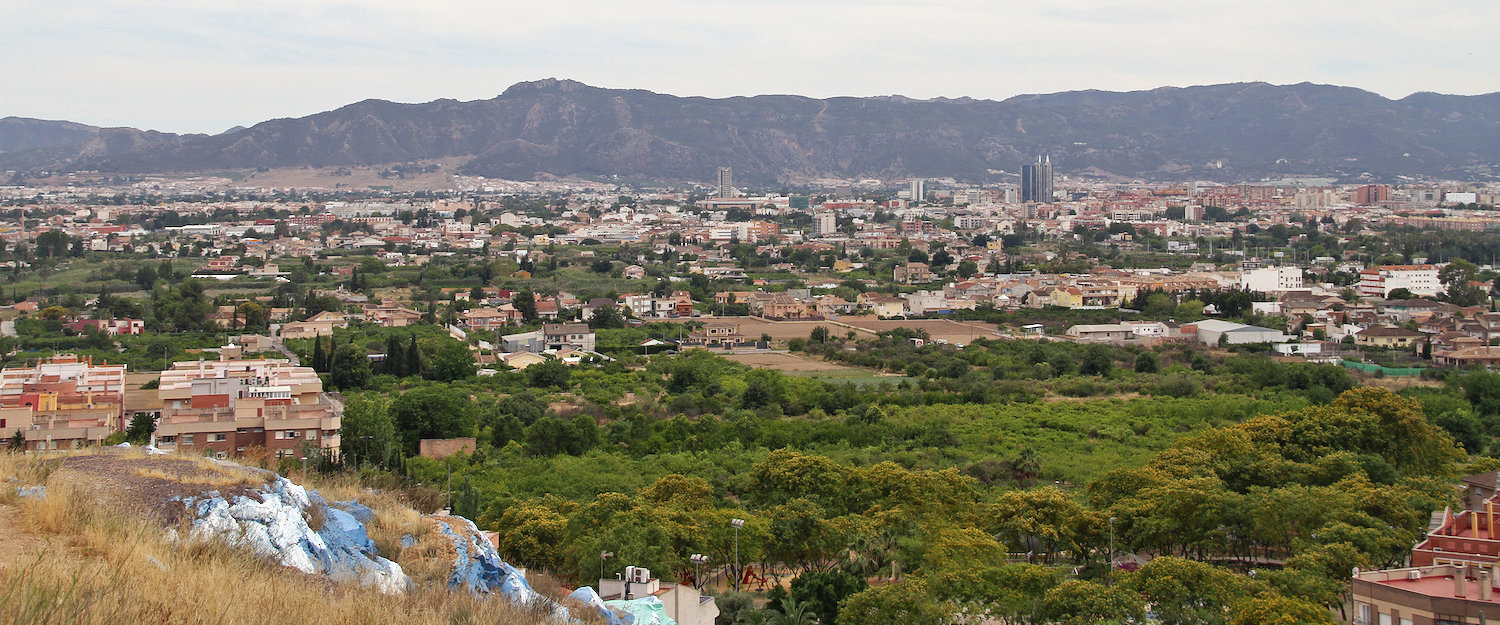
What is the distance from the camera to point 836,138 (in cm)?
15475

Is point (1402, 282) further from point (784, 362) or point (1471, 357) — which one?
point (784, 362)

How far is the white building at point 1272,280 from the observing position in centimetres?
3956

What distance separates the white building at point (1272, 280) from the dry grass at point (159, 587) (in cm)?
3713

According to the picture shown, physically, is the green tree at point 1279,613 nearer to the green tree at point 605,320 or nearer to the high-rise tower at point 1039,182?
the green tree at point 605,320

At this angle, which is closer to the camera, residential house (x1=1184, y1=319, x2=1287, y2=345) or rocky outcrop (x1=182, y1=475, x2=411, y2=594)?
rocky outcrop (x1=182, y1=475, x2=411, y2=594)

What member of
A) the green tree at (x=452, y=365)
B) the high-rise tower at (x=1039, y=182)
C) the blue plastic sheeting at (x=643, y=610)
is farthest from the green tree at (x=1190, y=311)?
the high-rise tower at (x=1039, y=182)

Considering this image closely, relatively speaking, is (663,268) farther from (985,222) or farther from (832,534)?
(832,534)

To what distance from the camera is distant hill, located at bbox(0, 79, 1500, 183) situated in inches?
5546

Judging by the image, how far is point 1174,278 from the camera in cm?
4072

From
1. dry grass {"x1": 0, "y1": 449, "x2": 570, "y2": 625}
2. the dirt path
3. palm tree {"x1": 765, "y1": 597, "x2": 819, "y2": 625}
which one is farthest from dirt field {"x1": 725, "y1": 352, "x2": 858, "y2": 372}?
the dirt path

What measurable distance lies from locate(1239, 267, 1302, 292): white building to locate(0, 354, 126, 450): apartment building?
101 ft

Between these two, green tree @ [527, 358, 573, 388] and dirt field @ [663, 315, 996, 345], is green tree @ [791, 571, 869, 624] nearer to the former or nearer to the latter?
green tree @ [527, 358, 573, 388]

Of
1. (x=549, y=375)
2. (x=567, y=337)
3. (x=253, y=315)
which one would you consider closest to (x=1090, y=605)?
(x=549, y=375)

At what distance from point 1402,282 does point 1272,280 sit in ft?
11.2
